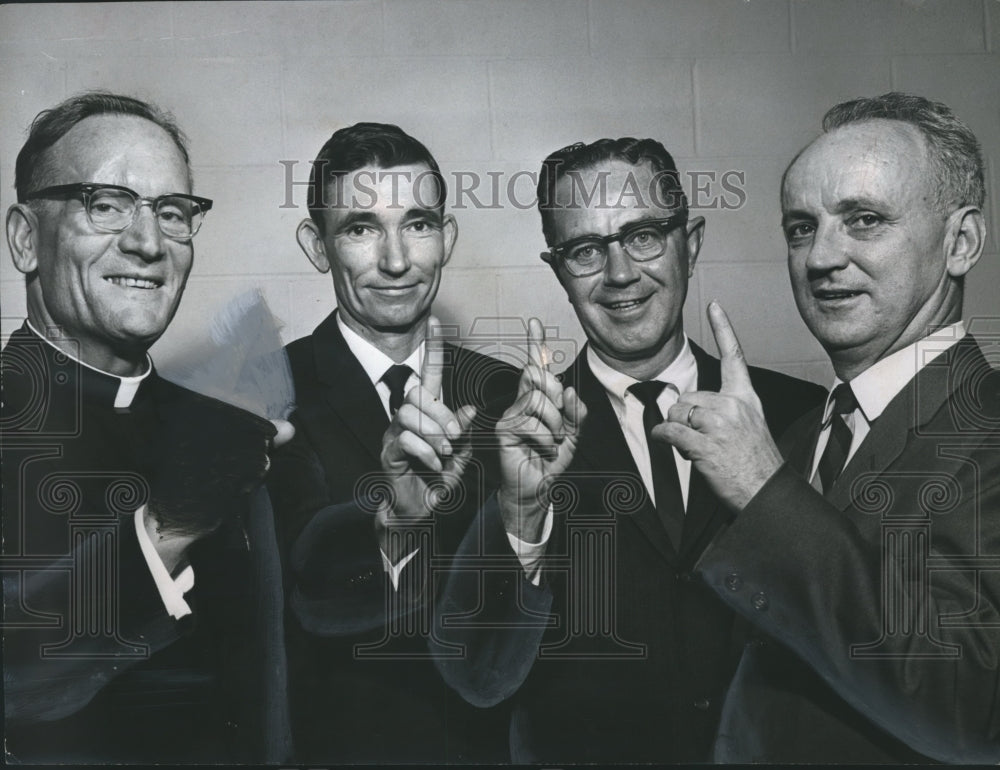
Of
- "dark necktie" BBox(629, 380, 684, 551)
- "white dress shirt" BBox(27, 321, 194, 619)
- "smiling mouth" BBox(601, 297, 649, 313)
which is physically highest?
"smiling mouth" BBox(601, 297, 649, 313)

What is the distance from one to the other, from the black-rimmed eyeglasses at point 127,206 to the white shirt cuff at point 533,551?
1.29m

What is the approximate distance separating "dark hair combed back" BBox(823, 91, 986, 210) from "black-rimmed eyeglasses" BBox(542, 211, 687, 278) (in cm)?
55

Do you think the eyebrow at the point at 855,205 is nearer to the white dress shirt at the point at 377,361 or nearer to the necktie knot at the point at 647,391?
the necktie knot at the point at 647,391

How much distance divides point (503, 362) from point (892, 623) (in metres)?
1.30

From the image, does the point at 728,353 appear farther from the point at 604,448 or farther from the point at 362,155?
the point at 362,155

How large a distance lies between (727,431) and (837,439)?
0.33 meters

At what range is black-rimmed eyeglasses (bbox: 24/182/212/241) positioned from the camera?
10.2ft

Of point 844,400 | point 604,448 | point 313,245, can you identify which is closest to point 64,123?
point 313,245

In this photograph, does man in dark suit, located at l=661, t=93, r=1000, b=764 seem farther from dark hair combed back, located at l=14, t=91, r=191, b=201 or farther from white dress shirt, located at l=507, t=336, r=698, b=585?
dark hair combed back, located at l=14, t=91, r=191, b=201

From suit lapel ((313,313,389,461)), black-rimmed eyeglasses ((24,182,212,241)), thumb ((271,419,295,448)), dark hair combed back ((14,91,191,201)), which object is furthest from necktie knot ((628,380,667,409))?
dark hair combed back ((14,91,191,201))

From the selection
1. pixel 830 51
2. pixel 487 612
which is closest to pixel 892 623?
pixel 487 612

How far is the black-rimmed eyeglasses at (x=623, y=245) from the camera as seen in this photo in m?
3.06

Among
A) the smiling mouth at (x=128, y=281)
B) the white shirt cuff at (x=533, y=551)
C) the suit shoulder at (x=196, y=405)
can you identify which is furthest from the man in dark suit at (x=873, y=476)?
the smiling mouth at (x=128, y=281)

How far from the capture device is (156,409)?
314 cm
